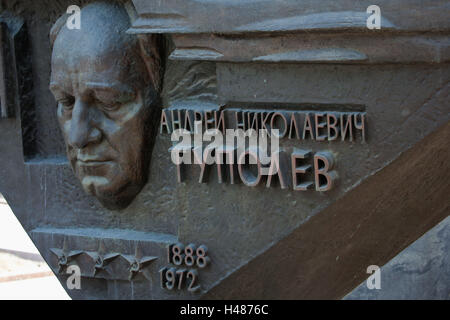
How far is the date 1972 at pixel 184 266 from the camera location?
3812 millimetres

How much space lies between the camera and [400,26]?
123 inches

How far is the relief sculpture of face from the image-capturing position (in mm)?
3834

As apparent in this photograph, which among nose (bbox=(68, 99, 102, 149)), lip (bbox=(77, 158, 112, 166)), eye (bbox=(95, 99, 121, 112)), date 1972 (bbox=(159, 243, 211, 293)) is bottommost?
date 1972 (bbox=(159, 243, 211, 293))

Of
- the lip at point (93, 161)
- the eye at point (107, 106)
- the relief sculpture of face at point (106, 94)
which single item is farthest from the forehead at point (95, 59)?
the lip at point (93, 161)

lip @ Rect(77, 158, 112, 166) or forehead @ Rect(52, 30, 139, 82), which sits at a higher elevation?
forehead @ Rect(52, 30, 139, 82)

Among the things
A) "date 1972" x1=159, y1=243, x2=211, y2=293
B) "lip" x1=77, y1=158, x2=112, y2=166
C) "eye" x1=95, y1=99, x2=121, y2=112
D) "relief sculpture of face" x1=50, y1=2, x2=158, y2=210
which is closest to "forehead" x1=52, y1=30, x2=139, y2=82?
"relief sculpture of face" x1=50, y1=2, x2=158, y2=210

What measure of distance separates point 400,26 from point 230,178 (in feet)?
Result: 3.21

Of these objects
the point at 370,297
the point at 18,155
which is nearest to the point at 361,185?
the point at 370,297

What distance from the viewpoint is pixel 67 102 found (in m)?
3.98

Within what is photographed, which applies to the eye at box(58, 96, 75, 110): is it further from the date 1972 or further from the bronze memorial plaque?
the date 1972

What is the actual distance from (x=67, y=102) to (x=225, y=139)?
0.82 metres

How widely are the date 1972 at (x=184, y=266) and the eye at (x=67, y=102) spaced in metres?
0.79

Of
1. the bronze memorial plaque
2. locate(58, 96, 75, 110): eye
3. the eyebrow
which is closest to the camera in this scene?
the bronze memorial plaque

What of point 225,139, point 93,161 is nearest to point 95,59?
point 93,161
